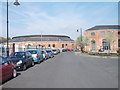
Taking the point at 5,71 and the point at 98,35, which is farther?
the point at 98,35

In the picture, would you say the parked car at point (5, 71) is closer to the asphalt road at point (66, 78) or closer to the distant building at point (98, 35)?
the asphalt road at point (66, 78)

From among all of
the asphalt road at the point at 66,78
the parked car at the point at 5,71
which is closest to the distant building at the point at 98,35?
the asphalt road at the point at 66,78

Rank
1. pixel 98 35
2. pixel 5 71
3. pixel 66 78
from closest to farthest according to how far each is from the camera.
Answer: pixel 5 71, pixel 66 78, pixel 98 35

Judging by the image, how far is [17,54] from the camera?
13.0 metres

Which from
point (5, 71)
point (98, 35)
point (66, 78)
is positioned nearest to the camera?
point (5, 71)

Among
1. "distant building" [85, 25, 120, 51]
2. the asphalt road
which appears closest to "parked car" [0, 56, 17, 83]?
the asphalt road

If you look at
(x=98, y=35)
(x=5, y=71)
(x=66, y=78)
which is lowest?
(x=66, y=78)

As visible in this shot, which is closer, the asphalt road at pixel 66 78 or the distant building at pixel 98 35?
the asphalt road at pixel 66 78

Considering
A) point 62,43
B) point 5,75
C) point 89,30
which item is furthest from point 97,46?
point 5,75

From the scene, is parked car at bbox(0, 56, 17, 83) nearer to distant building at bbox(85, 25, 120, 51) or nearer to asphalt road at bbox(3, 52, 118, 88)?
asphalt road at bbox(3, 52, 118, 88)

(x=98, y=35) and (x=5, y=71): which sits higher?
(x=98, y=35)

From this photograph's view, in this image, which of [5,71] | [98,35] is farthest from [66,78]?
[98,35]

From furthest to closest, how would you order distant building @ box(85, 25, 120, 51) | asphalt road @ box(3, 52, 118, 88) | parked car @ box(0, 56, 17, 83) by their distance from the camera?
distant building @ box(85, 25, 120, 51) < parked car @ box(0, 56, 17, 83) < asphalt road @ box(3, 52, 118, 88)

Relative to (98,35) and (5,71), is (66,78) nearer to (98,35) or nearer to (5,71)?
(5,71)
